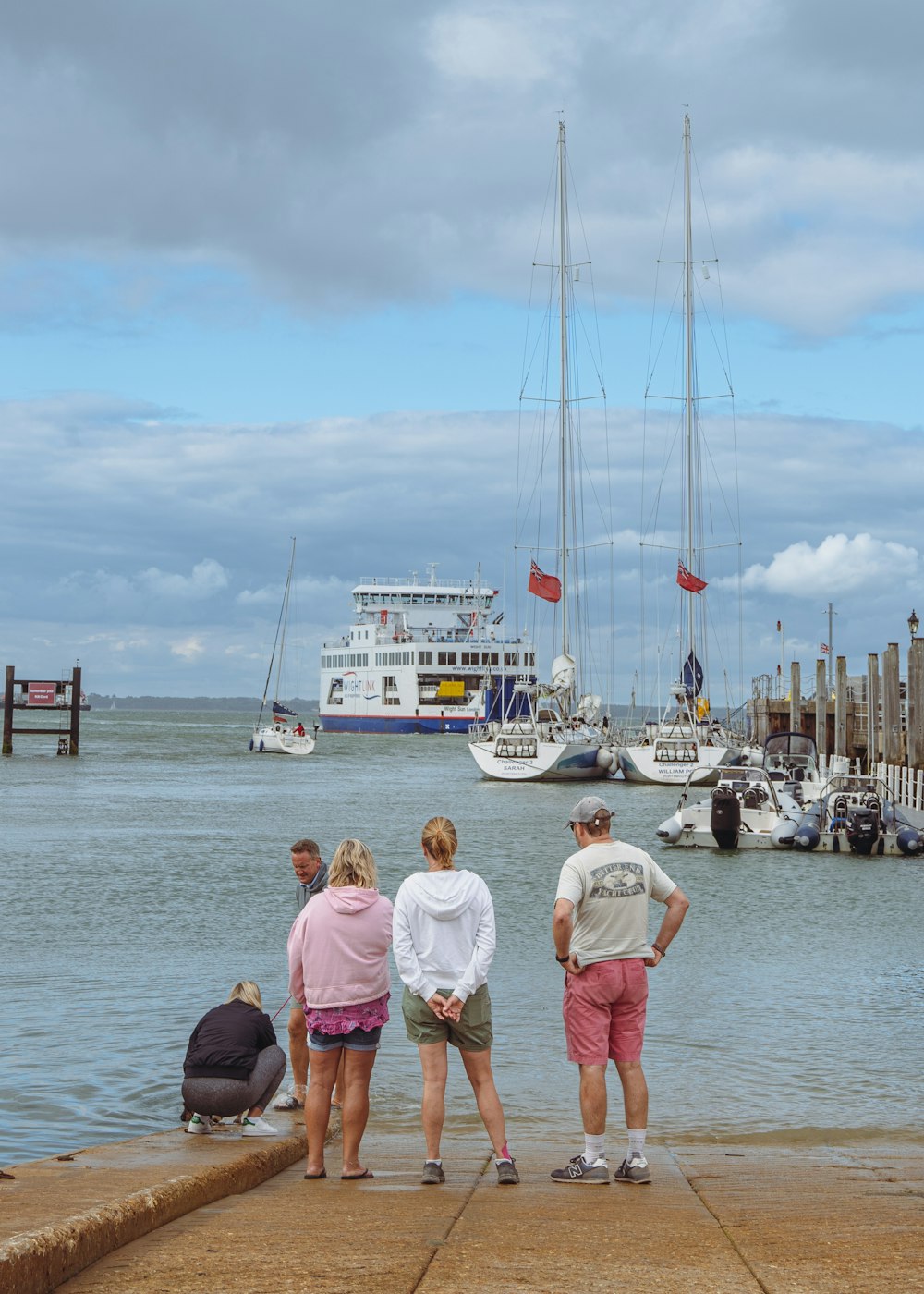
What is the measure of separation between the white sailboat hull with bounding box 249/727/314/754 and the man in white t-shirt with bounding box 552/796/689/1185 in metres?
72.1

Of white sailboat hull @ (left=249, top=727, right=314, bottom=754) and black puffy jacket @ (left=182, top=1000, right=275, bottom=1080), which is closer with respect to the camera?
black puffy jacket @ (left=182, top=1000, right=275, bottom=1080)

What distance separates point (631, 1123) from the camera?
645 cm

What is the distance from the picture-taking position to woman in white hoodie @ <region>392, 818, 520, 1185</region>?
6.13 meters

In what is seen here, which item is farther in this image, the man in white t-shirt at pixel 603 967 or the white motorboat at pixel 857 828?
the white motorboat at pixel 857 828

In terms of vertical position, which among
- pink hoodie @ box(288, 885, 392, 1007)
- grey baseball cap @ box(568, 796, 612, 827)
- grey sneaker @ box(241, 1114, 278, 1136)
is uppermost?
grey baseball cap @ box(568, 796, 612, 827)

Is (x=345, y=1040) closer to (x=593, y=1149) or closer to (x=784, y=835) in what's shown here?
(x=593, y=1149)

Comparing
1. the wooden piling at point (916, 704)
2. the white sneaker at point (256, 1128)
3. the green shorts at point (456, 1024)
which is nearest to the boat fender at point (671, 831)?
the wooden piling at point (916, 704)

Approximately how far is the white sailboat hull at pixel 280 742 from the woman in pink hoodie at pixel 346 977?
7184 cm

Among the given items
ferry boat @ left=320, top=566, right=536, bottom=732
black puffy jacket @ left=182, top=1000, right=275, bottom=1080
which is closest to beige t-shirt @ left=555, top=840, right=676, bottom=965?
black puffy jacket @ left=182, top=1000, right=275, bottom=1080

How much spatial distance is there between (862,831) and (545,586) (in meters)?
24.6

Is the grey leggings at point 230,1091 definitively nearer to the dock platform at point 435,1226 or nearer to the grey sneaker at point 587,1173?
the dock platform at point 435,1226

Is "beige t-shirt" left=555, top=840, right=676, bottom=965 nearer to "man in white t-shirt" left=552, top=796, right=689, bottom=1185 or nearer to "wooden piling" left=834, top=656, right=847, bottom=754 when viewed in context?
"man in white t-shirt" left=552, top=796, right=689, bottom=1185

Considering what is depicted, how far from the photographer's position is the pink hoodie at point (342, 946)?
6363mm

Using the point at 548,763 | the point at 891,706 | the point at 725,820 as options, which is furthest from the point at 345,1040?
the point at 548,763
